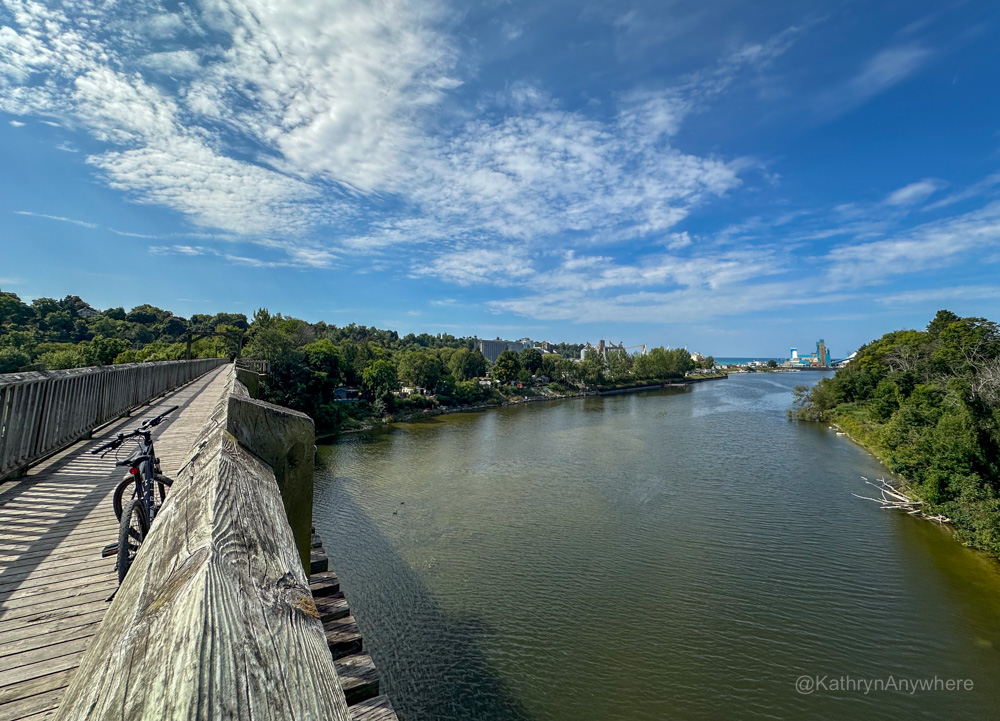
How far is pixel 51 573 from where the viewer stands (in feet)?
11.7

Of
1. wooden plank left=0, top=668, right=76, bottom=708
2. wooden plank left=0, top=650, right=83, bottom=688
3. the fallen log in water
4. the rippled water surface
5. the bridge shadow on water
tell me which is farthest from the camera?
the fallen log in water

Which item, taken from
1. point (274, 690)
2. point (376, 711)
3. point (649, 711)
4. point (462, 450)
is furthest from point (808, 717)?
point (462, 450)

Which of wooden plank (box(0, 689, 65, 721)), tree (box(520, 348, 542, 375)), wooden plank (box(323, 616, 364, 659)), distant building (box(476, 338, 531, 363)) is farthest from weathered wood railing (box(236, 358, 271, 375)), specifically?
distant building (box(476, 338, 531, 363))

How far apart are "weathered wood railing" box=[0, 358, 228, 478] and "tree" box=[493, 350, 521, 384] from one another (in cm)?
5268

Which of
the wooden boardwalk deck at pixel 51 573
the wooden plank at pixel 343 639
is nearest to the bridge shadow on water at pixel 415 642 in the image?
the wooden boardwalk deck at pixel 51 573

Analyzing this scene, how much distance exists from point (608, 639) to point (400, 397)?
39.1 m

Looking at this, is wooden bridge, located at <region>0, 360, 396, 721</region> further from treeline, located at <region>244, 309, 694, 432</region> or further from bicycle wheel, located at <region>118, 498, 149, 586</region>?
treeline, located at <region>244, 309, 694, 432</region>

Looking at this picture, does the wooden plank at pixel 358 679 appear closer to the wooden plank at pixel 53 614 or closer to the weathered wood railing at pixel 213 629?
the weathered wood railing at pixel 213 629

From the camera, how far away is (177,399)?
1427 centimetres

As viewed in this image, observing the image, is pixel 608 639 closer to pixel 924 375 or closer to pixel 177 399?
pixel 177 399

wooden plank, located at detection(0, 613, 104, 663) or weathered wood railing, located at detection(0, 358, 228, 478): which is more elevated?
weathered wood railing, located at detection(0, 358, 228, 478)

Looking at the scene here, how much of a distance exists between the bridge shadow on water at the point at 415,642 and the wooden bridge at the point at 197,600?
6.26 meters

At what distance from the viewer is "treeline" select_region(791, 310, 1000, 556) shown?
13617 millimetres

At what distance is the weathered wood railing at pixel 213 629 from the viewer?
1.79 ft
